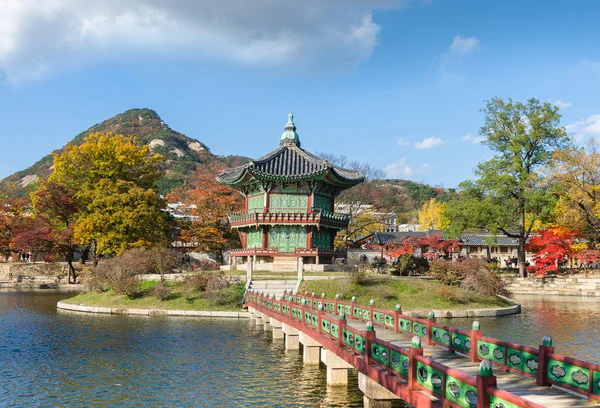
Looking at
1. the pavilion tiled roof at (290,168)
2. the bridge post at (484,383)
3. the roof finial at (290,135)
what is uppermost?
the roof finial at (290,135)

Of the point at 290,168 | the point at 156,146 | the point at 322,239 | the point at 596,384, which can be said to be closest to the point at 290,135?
the point at 290,168

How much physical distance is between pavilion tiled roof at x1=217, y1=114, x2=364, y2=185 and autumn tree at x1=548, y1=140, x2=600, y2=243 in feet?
70.1

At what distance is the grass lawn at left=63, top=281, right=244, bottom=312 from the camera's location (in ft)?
109

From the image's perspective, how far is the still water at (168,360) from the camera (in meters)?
15.1

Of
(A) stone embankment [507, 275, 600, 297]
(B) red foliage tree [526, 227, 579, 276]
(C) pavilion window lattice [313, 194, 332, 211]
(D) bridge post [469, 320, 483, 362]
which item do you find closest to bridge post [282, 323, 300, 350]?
(D) bridge post [469, 320, 483, 362]

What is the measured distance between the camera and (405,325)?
16.8 m

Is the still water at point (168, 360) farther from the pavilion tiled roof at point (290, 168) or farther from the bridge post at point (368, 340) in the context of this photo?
the pavilion tiled roof at point (290, 168)

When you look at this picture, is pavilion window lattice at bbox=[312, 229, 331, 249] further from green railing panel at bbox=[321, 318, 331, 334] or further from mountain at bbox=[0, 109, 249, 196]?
mountain at bbox=[0, 109, 249, 196]

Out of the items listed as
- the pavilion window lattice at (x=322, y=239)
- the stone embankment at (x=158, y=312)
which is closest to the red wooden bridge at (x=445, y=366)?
the stone embankment at (x=158, y=312)

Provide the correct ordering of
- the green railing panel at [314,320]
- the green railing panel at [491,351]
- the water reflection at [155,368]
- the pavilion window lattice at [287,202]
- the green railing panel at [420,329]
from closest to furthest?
the green railing panel at [491,351]
the water reflection at [155,368]
the green railing panel at [420,329]
the green railing panel at [314,320]
the pavilion window lattice at [287,202]

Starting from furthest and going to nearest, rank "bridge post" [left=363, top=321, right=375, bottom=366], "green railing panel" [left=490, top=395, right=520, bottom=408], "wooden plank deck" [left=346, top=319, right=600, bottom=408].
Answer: "bridge post" [left=363, top=321, right=375, bottom=366]
"wooden plank deck" [left=346, top=319, right=600, bottom=408]
"green railing panel" [left=490, top=395, right=520, bottom=408]

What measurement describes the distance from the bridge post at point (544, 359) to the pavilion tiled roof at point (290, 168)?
112 ft

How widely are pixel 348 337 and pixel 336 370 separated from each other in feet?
6.24

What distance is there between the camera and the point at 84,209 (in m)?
58.0
